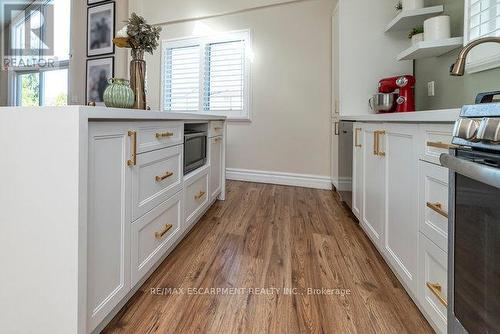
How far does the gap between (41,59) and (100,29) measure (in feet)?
3.63

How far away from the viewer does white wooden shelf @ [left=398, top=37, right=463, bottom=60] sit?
70.6 inches

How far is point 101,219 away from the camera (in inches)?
37.1

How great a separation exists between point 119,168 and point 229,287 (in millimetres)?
797

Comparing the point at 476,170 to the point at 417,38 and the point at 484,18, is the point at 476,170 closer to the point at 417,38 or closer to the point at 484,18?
the point at 484,18

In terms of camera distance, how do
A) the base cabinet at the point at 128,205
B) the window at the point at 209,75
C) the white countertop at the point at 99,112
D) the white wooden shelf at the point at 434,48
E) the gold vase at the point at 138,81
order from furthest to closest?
the window at the point at 209,75 < the white wooden shelf at the point at 434,48 < the gold vase at the point at 138,81 < the base cabinet at the point at 128,205 < the white countertop at the point at 99,112

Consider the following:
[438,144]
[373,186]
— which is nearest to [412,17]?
[373,186]

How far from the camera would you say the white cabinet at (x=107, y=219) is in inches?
35.1

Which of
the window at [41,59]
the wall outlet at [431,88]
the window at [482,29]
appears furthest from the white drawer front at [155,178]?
the window at [41,59]

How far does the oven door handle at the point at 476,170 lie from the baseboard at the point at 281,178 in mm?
2727

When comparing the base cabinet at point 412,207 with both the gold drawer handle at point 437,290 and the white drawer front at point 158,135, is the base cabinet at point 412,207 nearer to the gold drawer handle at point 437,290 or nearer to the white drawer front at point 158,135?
the gold drawer handle at point 437,290

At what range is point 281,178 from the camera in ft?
12.1

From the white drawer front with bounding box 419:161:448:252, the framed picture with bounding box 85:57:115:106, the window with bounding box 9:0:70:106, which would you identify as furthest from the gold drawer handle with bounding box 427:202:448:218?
the window with bounding box 9:0:70:106

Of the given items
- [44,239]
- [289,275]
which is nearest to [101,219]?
[44,239]

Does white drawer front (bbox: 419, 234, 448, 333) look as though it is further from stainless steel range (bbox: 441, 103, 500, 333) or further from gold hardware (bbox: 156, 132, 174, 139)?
gold hardware (bbox: 156, 132, 174, 139)
